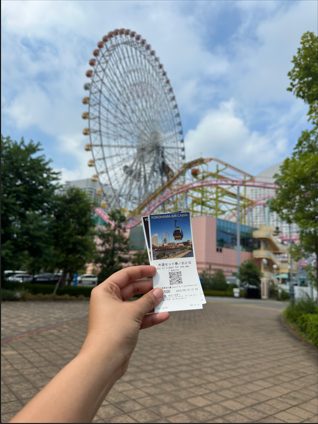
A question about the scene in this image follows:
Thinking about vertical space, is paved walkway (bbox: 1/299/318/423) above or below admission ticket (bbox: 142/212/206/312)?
below

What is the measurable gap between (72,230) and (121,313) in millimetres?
20844

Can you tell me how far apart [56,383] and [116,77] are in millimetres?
29727

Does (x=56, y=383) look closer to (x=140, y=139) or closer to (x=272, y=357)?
(x=272, y=357)

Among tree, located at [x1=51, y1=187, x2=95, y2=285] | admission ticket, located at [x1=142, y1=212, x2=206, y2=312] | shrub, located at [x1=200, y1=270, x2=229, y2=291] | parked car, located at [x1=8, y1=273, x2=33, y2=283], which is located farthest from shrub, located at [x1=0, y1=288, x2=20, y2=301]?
admission ticket, located at [x1=142, y1=212, x2=206, y2=312]

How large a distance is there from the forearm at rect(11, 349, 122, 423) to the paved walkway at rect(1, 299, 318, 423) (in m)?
1.61

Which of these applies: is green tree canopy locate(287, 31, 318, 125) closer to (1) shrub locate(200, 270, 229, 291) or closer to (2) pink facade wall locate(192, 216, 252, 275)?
(2) pink facade wall locate(192, 216, 252, 275)

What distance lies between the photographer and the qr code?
3.62 feet

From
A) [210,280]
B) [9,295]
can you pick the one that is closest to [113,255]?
[210,280]

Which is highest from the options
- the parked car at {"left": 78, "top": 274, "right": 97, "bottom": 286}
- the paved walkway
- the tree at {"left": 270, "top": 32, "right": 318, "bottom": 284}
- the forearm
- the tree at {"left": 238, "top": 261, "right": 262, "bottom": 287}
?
the tree at {"left": 270, "top": 32, "right": 318, "bottom": 284}

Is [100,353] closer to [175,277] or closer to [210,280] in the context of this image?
[175,277]

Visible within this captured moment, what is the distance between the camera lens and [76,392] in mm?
809

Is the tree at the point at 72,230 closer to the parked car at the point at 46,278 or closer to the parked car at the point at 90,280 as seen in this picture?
the parked car at the point at 46,278

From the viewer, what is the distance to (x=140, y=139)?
31.7m

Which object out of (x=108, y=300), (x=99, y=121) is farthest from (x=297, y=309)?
(x=99, y=121)
